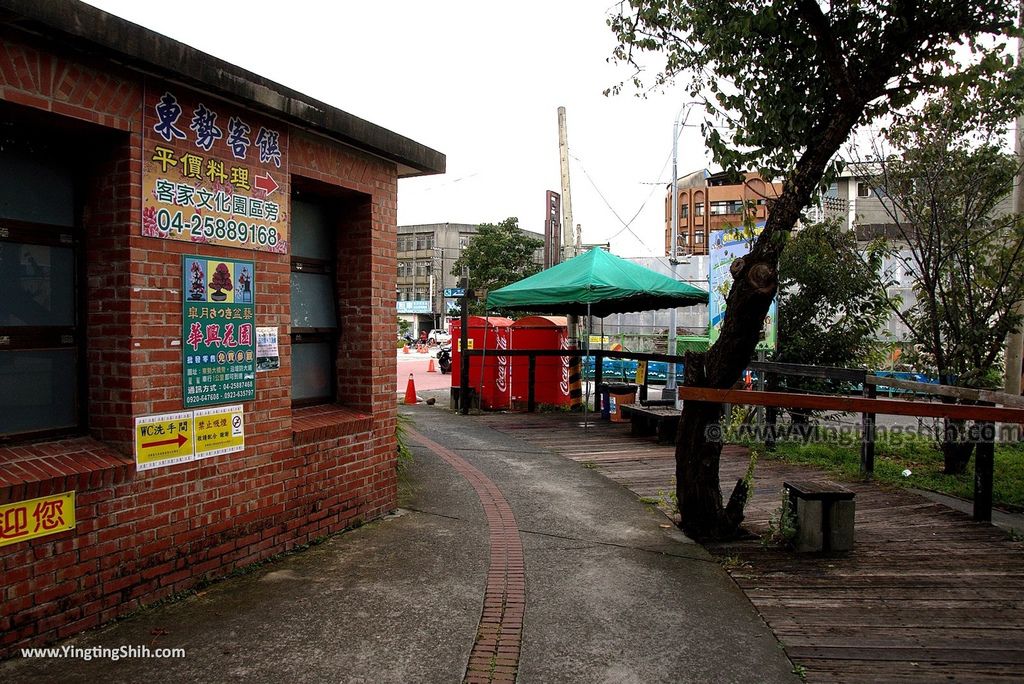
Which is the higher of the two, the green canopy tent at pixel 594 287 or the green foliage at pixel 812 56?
the green foliage at pixel 812 56

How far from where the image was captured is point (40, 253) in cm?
420

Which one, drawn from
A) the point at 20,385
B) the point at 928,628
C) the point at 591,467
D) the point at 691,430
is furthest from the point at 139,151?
the point at 591,467

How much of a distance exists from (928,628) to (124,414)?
Result: 4.77 m

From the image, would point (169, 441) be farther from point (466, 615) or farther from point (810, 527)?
point (810, 527)

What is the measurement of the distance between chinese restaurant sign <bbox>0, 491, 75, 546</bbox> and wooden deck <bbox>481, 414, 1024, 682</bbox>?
3.84 metres

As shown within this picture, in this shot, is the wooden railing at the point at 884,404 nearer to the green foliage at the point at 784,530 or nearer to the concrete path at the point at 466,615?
the green foliage at the point at 784,530

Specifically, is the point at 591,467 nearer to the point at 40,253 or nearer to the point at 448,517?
the point at 448,517

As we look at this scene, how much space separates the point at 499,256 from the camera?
35.7 meters

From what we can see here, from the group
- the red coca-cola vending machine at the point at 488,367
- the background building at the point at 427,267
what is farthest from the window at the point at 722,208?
the red coca-cola vending machine at the point at 488,367

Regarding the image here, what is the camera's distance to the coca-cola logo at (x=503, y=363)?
45.5 ft

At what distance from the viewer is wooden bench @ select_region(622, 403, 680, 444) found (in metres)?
10.3

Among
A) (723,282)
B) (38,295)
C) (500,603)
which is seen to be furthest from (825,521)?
(38,295)

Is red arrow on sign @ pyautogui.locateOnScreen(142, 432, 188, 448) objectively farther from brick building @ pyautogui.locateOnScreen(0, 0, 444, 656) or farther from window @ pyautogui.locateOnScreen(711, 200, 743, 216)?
window @ pyautogui.locateOnScreen(711, 200, 743, 216)

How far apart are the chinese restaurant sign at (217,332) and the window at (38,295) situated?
0.59 meters
